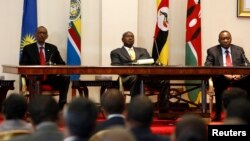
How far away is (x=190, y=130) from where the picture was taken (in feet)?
7.73

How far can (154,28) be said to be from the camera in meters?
9.13

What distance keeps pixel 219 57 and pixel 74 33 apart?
2.60 meters

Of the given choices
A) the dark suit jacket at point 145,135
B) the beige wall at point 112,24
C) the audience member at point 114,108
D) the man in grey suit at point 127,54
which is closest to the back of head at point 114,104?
the audience member at point 114,108

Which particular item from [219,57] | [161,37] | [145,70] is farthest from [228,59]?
[145,70]

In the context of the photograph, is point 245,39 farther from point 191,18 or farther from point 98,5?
point 98,5

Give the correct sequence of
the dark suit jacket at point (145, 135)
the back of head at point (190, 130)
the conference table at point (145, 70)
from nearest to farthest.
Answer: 1. the back of head at point (190, 130)
2. the dark suit jacket at point (145, 135)
3. the conference table at point (145, 70)

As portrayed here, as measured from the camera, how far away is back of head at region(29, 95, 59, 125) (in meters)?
3.13

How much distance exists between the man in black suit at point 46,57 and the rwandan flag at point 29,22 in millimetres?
448

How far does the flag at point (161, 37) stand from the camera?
29.2 feet

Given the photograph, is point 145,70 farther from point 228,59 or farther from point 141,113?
point 141,113

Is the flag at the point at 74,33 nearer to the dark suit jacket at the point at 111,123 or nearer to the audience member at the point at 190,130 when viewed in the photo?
the dark suit jacket at the point at 111,123

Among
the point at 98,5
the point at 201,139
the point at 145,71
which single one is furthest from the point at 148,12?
the point at 201,139

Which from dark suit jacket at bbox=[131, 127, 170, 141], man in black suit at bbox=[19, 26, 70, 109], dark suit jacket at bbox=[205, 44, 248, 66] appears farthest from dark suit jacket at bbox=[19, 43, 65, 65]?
dark suit jacket at bbox=[131, 127, 170, 141]

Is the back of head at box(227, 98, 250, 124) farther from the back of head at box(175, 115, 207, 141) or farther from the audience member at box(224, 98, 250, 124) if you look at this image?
the back of head at box(175, 115, 207, 141)
